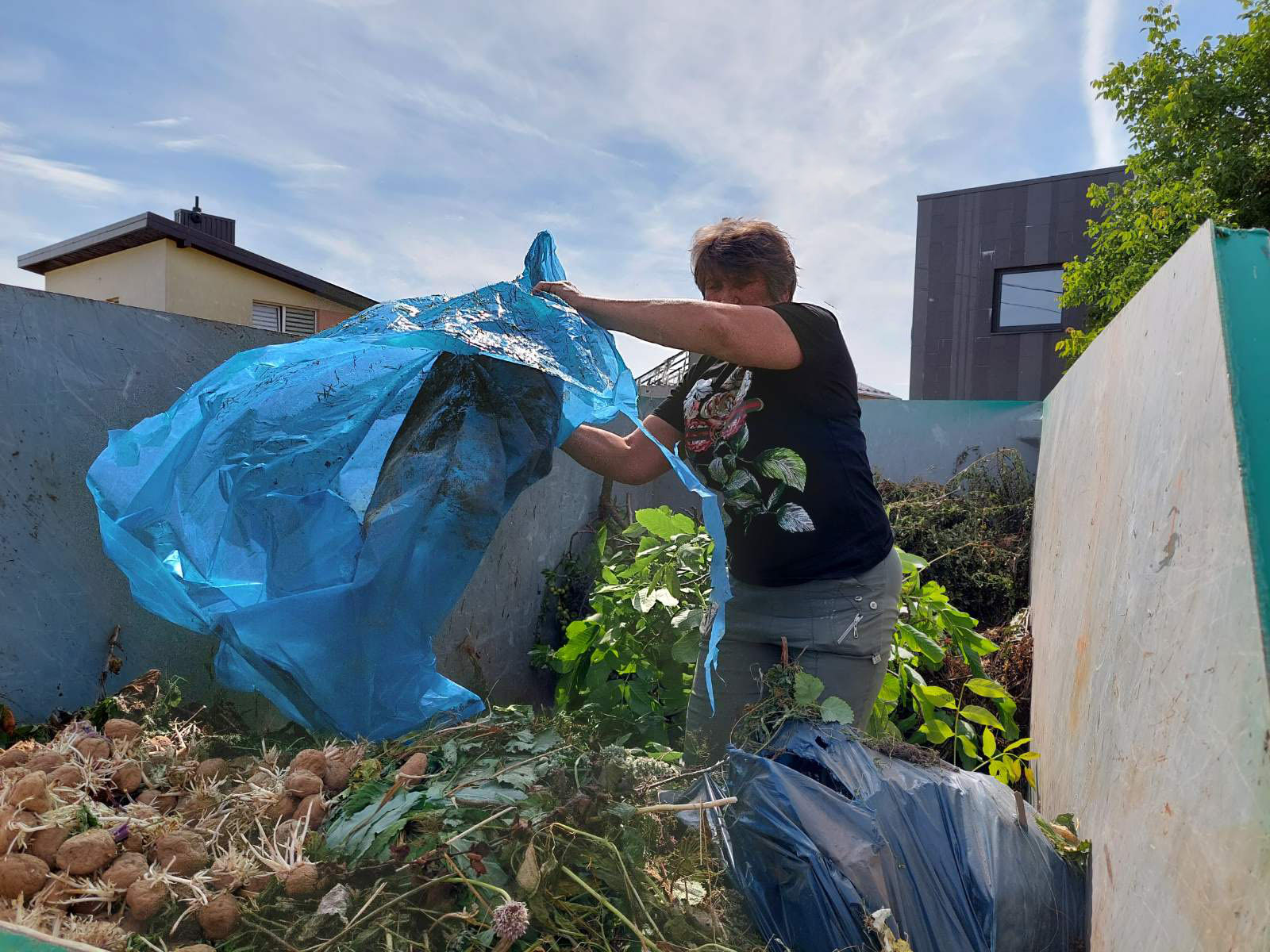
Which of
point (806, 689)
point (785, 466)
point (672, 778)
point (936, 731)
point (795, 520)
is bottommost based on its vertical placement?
point (936, 731)

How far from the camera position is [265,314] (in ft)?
45.4

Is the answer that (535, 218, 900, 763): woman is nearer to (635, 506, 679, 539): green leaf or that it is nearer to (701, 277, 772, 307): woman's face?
(701, 277, 772, 307): woman's face

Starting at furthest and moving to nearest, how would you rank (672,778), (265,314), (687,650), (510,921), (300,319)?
1. (300,319)
2. (265,314)
3. (687,650)
4. (672,778)
5. (510,921)

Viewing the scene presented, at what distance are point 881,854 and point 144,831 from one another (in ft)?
3.90

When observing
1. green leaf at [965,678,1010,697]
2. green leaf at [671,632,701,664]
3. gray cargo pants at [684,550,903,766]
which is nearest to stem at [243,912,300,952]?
gray cargo pants at [684,550,903,766]

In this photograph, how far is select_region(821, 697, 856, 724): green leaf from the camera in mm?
1710

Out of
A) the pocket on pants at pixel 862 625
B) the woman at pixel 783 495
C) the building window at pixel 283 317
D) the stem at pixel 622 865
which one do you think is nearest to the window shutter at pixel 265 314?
the building window at pixel 283 317

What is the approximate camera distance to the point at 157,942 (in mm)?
1225

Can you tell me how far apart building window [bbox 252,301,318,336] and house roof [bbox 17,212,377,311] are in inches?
16.8

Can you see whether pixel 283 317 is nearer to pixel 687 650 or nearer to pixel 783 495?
pixel 687 650

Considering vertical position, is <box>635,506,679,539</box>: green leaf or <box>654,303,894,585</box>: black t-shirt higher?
<box>654,303,894,585</box>: black t-shirt

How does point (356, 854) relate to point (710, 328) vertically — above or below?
below

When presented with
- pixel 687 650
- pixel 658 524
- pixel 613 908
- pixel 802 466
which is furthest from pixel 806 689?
pixel 658 524

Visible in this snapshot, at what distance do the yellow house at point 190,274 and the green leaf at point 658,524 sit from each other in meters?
10.2
